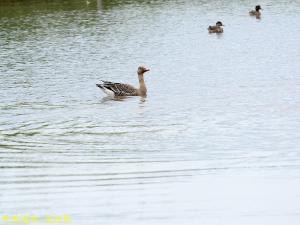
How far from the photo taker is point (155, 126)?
17719 mm

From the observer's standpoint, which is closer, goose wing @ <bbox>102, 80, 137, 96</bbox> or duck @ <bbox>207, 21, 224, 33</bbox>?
goose wing @ <bbox>102, 80, 137, 96</bbox>

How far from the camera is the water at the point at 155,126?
1152 centimetres

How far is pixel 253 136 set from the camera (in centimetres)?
1605

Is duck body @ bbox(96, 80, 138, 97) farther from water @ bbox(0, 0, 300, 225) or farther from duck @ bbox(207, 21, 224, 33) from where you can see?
Result: duck @ bbox(207, 21, 224, 33)

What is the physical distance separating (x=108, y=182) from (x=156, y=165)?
4.15 feet

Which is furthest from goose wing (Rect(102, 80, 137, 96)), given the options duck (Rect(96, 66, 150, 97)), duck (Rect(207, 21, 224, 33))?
duck (Rect(207, 21, 224, 33))

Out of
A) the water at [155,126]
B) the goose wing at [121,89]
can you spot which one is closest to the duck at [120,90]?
the goose wing at [121,89]

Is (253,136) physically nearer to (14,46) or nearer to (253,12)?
(14,46)

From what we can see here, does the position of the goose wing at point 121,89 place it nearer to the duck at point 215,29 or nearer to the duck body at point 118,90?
the duck body at point 118,90

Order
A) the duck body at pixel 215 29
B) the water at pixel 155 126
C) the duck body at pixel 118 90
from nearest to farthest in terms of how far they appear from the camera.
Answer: the water at pixel 155 126
the duck body at pixel 118 90
the duck body at pixel 215 29

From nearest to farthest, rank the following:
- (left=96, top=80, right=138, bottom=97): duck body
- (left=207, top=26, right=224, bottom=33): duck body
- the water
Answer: the water
(left=96, top=80, right=138, bottom=97): duck body
(left=207, top=26, right=224, bottom=33): duck body

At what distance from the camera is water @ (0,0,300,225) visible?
11.5 meters

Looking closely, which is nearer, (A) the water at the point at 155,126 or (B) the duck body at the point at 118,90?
(A) the water at the point at 155,126

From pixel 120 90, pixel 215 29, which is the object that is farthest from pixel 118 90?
pixel 215 29
